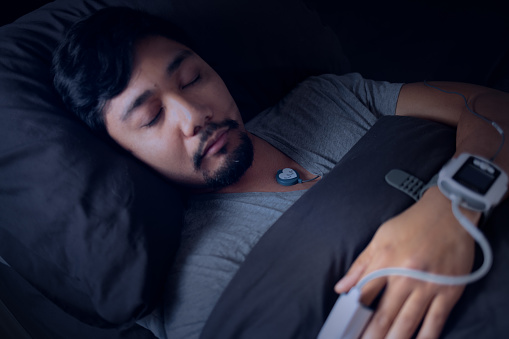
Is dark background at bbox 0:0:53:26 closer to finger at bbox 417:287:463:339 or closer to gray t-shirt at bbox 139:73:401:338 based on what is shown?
gray t-shirt at bbox 139:73:401:338

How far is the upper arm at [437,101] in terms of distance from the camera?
94 cm

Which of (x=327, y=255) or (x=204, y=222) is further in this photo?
(x=204, y=222)

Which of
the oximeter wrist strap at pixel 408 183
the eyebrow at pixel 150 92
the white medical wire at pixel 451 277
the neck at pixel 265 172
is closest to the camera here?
the white medical wire at pixel 451 277

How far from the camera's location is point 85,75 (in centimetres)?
87

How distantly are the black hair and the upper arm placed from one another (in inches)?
30.1

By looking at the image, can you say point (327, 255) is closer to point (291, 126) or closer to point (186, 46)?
point (291, 126)

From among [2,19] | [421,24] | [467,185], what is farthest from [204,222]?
[421,24]

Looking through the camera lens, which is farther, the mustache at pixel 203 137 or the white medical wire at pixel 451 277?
the mustache at pixel 203 137

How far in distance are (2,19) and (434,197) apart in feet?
4.35

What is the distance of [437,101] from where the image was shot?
3.20ft

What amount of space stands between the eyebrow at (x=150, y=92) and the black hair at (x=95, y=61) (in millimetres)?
48

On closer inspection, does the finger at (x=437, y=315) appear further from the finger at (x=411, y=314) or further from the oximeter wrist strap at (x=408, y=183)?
the oximeter wrist strap at (x=408, y=183)

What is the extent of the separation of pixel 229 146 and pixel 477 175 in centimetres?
58

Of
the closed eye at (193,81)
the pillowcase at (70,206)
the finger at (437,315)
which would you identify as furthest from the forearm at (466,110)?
the pillowcase at (70,206)
